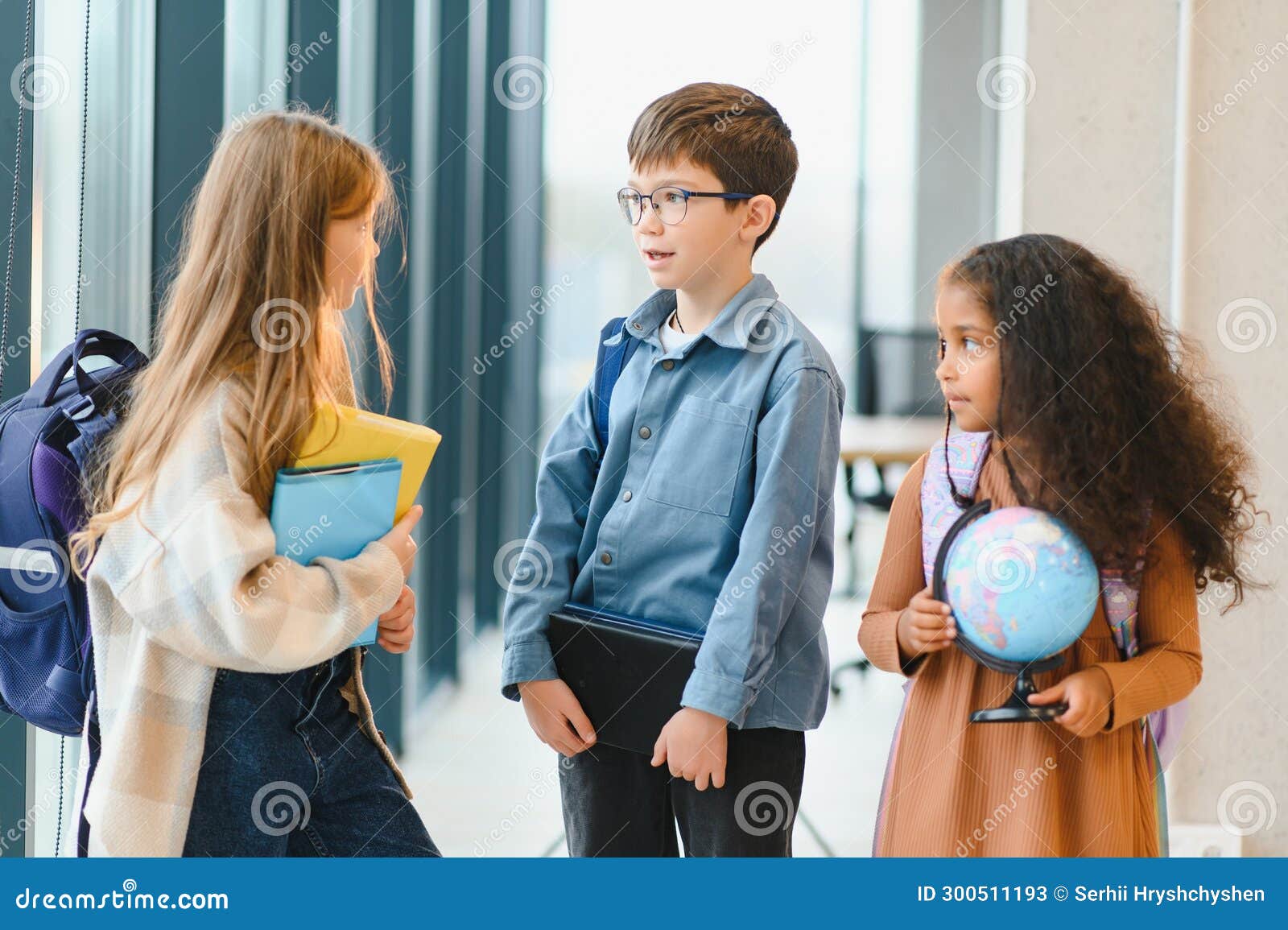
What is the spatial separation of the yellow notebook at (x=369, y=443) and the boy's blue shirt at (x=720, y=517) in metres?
0.26

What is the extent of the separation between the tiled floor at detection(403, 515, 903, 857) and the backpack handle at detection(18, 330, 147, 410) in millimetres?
1697

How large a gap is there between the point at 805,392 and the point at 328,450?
0.62 meters

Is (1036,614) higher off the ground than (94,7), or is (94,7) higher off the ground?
(94,7)

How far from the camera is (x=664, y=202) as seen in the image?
1.53 meters

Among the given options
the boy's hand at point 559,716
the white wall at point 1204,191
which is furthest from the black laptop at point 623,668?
the white wall at point 1204,191

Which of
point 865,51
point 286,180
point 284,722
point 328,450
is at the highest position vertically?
point 865,51

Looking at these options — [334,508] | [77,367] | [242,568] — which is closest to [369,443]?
[334,508]

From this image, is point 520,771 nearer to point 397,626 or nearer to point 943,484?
point 397,626

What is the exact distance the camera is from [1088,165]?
8.28 feet

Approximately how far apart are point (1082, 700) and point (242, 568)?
980 millimetres

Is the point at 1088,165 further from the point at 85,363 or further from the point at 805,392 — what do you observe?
the point at 85,363

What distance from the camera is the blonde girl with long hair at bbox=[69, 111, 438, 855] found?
123cm
